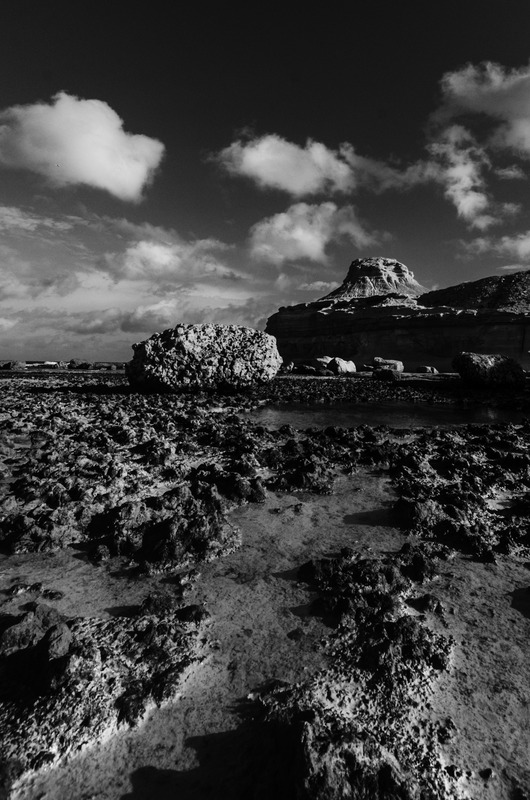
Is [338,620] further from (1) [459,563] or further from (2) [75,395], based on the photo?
(2) [75,395]

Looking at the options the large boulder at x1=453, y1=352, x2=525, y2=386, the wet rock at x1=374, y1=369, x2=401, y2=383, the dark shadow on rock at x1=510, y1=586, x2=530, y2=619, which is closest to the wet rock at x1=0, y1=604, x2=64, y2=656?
the dark shadow on rock at x1=510, y1=586, x2=530, y2=619

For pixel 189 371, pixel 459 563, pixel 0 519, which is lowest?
pixel 459 563

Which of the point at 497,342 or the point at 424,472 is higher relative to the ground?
the point at 497,342

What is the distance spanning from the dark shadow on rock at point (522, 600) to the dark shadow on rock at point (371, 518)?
5.88ft

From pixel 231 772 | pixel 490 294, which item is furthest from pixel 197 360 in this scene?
pixel 490 294

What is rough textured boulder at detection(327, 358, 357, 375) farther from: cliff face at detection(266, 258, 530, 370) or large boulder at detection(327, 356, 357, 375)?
cliff face at detection(266, 258, 530, 370)

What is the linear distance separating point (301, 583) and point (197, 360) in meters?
18.2

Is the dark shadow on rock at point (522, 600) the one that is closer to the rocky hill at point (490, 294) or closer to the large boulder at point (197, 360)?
the large boulder at point (197, 360)

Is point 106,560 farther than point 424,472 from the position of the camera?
No

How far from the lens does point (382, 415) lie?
15.9 metres

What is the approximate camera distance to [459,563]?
4.85m

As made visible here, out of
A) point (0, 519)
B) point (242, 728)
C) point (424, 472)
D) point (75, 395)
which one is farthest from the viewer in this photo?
point (75, 395)

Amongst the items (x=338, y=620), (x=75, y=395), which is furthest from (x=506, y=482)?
(x=75, y=395)

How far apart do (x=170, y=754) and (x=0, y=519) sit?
4458 millimetres
